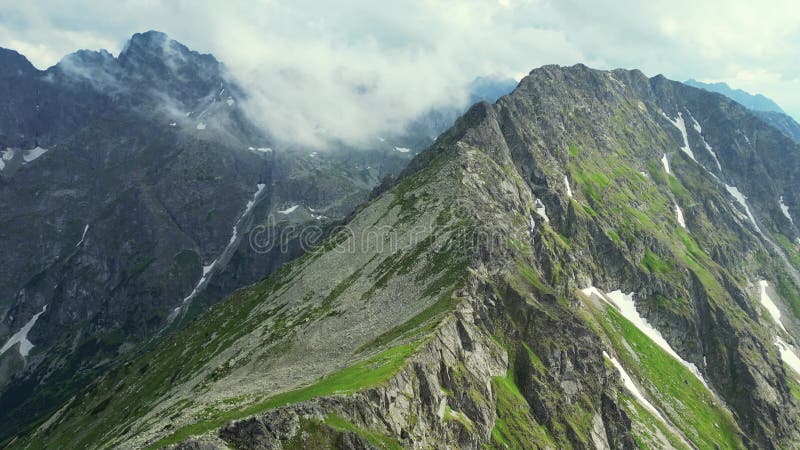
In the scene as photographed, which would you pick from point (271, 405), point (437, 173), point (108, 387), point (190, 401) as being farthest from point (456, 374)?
point (108, 387)

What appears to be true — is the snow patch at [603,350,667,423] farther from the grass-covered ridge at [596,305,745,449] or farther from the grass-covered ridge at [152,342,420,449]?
the grass-covered ridge at [152,342,420,449]

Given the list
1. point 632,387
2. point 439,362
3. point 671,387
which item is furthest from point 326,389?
point 671,387

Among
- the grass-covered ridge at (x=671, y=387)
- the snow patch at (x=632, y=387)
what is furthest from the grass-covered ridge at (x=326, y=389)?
the grass-covered ridge at (x=671, y=387)

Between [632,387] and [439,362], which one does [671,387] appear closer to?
[632,387]

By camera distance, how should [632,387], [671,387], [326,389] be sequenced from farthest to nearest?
[671,387] → [632,387] → [326,389]

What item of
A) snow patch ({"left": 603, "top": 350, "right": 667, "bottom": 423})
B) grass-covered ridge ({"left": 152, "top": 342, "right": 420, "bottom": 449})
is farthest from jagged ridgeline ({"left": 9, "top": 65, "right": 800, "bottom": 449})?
snow patch ({"left": 603, "top": 350, "right": 667, "bottom": 423})

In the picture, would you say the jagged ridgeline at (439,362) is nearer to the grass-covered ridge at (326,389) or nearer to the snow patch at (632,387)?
the grass-covered ridge at (326,389)

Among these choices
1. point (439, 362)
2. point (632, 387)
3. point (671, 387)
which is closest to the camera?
point (439, 362)

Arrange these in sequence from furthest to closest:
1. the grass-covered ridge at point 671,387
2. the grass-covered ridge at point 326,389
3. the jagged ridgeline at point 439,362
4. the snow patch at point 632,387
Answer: the grass-covered ridge at point 671,387, the snow patch at point 632,387, the jagged ridgeline at point 439,362, the grass-covered ridge at point 326,389
